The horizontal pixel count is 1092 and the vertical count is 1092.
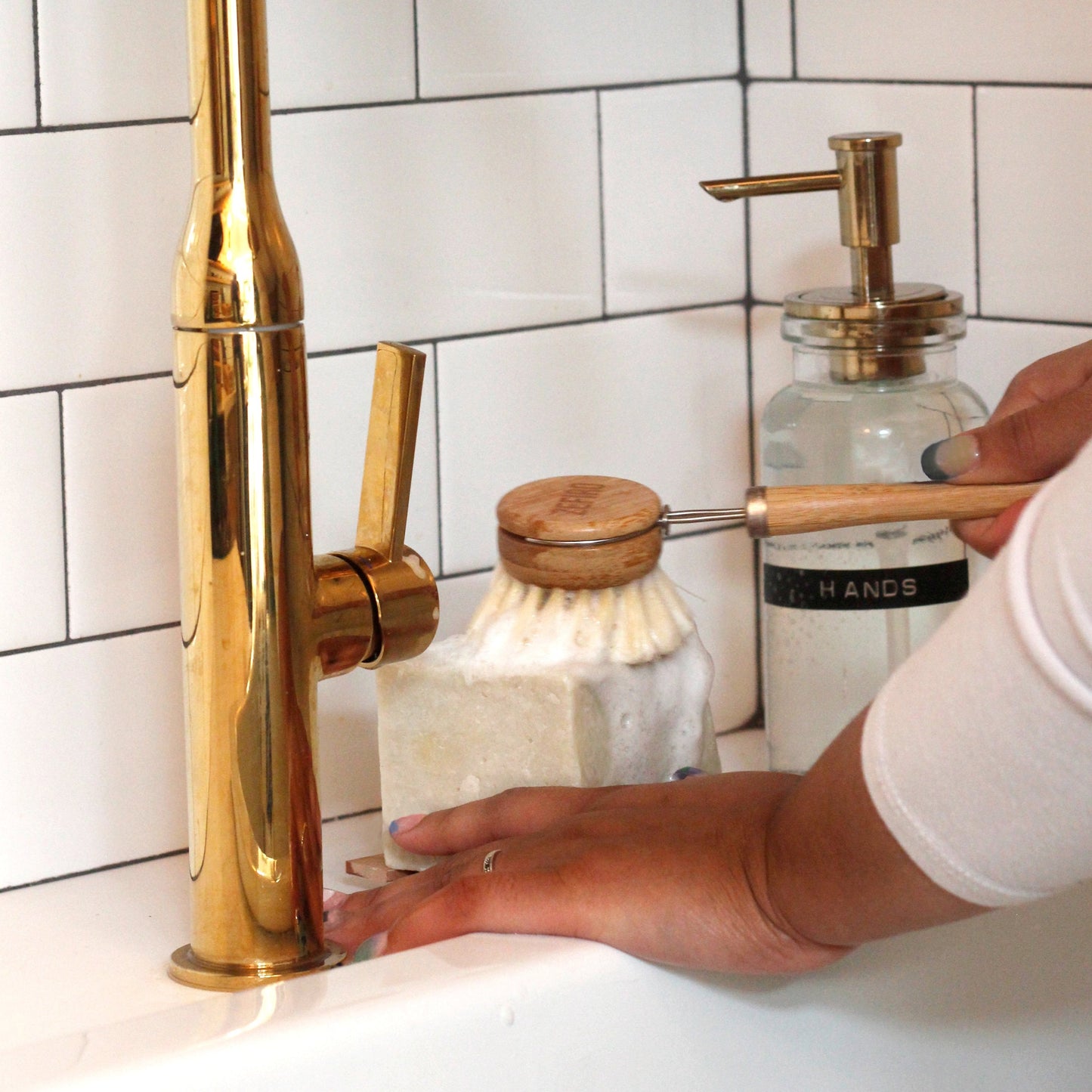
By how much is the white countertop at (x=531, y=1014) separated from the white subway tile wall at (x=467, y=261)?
0.26 ft

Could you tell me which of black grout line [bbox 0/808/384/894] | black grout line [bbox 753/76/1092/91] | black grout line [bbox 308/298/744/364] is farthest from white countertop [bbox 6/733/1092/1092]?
black grout line [bbox 753/76/1092/91]

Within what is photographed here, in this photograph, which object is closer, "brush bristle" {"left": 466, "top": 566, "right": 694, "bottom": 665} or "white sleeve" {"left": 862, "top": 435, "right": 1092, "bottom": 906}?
"white sleeve" {"left": 862, "top": 435, "right": 1092, "bottom": 906}

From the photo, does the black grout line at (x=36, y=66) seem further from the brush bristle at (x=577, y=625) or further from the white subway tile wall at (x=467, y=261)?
the brush bristle at (x=577, y=625)

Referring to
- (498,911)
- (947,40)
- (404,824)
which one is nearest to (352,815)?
(404,824)

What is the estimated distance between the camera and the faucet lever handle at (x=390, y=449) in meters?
0.50

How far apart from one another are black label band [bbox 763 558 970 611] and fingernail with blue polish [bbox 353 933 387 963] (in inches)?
8.9

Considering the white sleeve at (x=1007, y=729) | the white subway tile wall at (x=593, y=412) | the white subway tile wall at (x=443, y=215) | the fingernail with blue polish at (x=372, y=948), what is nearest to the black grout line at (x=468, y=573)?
the white subway tile wall at (x=593, y=412)

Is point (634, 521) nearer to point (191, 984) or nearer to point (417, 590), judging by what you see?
point (417, 590)

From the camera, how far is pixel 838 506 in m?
0.52

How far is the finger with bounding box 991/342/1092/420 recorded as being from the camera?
21.4 inches

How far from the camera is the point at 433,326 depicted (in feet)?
2.21

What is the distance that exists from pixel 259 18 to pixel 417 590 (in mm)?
180

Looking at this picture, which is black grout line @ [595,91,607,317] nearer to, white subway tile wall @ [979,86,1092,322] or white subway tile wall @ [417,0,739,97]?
white subway tile wall @ [417,0,739,97]

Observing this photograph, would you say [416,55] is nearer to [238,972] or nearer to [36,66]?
[36,66]
